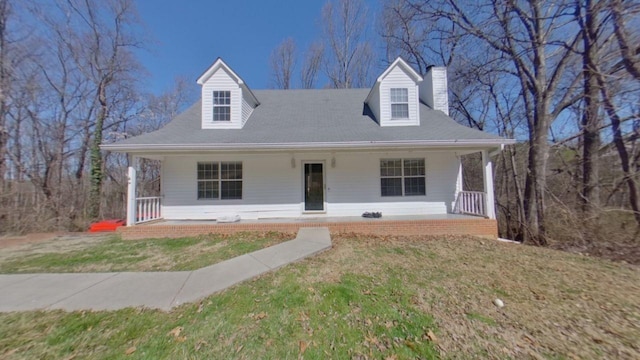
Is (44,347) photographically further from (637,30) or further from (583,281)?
(637,30)

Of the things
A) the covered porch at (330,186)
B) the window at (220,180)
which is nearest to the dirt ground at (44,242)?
the covered porch at (330,186)

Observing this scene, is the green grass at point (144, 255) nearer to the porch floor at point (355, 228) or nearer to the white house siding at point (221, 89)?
the porch floor at point (355, 228)

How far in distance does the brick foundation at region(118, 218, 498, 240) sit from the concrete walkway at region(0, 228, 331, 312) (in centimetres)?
241

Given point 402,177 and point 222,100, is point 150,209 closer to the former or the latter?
point 222,100

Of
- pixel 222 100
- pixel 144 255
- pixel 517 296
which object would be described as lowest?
pixel 517 296

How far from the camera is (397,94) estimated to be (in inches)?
380

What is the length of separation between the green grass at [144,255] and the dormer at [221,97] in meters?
4.47

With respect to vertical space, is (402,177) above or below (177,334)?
above

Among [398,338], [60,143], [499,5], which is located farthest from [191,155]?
[499,5]

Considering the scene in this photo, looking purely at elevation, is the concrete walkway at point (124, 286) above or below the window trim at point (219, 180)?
below

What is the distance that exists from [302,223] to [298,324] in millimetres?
4751

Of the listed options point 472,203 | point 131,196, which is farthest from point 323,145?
point 131,196

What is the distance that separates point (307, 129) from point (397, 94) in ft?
12.9

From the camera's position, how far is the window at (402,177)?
9.16m
